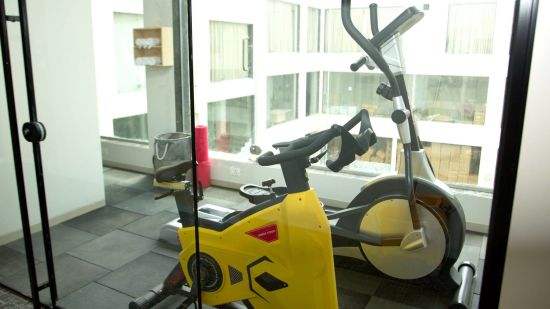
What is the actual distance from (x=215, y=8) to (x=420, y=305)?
11.0 ft

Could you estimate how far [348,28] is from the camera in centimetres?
261

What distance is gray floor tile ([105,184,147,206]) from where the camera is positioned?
4.16 meters

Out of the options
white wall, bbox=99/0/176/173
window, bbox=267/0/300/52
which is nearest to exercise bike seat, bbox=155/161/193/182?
white wall, bbox=99/0/176/173

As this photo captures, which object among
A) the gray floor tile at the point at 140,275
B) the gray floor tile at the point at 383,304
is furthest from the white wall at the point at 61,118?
the gray floor tile at the point at 383,304

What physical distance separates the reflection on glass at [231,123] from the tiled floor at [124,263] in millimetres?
881

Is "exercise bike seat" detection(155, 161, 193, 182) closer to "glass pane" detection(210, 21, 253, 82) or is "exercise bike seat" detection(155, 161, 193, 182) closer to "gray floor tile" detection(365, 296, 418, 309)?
"gray floor tile" detection(365, 296, 418, 309)

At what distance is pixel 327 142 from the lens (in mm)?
2217

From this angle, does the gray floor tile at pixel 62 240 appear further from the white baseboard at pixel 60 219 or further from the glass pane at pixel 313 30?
the glass pane at pixel 313 30

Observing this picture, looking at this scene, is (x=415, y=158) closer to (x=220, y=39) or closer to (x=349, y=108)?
(x=349, y=108)

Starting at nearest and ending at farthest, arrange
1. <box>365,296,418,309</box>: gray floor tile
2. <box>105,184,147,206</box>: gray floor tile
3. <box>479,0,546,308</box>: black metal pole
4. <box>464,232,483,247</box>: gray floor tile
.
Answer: <box>479,0,546,308</box>: black metal pole, <box>365,296,418,309</box>: gray floor tile, <box>464,232,483,247</box>: gray floor tile, <box>105,184,147,206</box>: gray floor tile

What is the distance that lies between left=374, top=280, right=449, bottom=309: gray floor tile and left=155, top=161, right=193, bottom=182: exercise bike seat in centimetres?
141

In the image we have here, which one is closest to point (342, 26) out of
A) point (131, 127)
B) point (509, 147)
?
point (509, 147)

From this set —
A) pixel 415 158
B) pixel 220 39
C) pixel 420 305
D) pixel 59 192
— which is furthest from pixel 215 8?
pixel 420 305

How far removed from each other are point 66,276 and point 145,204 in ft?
3.76
